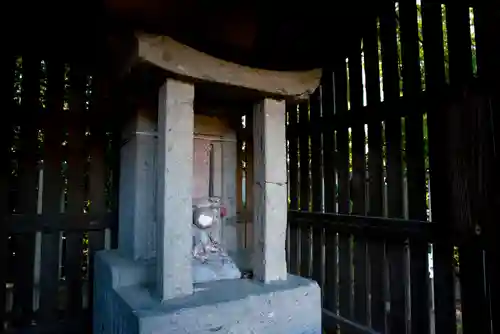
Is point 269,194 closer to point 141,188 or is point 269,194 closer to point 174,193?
point 174,193

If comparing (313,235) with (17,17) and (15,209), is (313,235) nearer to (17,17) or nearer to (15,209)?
(15,209)

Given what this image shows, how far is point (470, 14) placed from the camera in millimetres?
2045

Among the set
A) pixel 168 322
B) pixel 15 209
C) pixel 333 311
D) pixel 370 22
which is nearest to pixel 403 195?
pixel 333 311

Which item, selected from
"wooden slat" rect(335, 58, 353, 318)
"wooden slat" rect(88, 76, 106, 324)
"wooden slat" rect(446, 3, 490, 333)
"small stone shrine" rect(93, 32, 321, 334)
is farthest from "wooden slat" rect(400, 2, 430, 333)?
"wooden slat" rect(88, 76, 106, 324)

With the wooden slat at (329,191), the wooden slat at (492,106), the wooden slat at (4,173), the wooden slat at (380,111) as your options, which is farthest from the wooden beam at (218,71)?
the wooden slat at (4,173)

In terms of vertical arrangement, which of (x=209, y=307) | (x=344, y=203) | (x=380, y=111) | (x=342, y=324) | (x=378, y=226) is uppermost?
(x=380, y=111)

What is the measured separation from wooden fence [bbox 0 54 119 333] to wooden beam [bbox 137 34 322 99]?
1595 mm

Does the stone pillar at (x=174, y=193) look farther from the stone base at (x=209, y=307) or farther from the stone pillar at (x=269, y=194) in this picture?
the stone pillar at (x=269, y=194)

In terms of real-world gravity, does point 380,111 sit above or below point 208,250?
above

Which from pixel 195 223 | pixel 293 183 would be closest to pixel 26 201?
pixel 195 223

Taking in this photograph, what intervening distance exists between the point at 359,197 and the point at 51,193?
2.61 m

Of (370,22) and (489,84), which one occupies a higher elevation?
(370,22)

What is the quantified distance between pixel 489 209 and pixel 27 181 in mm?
3332

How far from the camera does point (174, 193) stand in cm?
183
